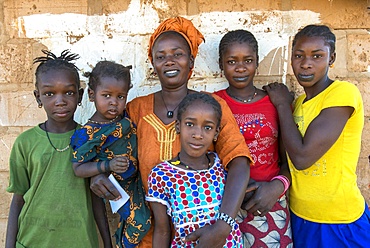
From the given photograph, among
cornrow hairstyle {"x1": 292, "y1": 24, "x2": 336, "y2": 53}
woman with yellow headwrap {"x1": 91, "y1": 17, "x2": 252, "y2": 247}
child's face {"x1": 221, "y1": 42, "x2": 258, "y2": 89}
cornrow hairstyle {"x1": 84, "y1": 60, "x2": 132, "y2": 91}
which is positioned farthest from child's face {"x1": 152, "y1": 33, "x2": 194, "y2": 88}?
cornrow hairstyle {"x1": 292, "y1": 24, "x2": 336, "y2": 53}

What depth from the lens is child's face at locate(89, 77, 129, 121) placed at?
2.12 m

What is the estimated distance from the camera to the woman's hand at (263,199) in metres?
2.06

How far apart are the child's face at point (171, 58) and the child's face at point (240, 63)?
29cm

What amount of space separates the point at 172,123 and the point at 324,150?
82cm

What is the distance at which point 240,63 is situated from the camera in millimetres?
2311

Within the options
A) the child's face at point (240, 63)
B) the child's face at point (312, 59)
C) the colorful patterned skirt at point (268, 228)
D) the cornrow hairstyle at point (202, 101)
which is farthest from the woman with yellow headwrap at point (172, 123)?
the child's face at point (312, 59)

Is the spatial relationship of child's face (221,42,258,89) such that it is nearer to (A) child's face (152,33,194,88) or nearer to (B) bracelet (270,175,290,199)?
(A) child's face (152,33,194,88)

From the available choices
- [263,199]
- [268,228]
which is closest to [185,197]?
[263,199]

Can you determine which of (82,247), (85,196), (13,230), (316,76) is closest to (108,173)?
(85,196)

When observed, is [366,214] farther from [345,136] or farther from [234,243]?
[234,243]

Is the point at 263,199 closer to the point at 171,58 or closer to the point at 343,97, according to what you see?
the point at 343,97

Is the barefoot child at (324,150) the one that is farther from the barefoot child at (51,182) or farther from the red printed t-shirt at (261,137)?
the barefoot child at (51,182)

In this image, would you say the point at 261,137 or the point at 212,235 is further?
the point at 261,137

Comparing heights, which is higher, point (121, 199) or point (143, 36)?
Result: point (143, 36)
